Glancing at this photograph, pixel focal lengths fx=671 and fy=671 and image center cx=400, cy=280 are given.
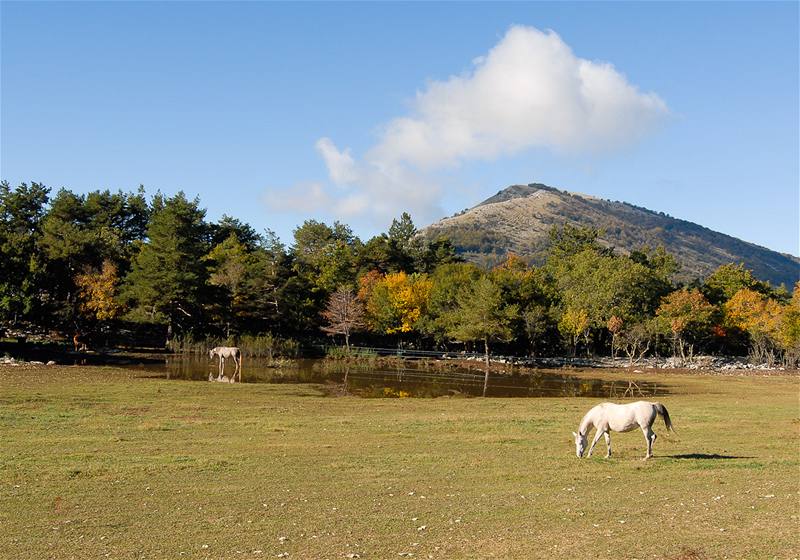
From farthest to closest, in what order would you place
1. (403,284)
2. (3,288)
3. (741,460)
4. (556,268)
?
(556,268) → (403,284) → (3,288) → (741,460)

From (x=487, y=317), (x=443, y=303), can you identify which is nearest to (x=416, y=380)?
(x=487, y=317)

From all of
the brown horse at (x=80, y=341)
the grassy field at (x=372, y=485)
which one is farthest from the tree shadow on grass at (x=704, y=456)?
the brown horse at (x=80, y=341)

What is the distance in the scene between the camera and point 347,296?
81.1m

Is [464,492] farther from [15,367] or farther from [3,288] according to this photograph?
[3,288]

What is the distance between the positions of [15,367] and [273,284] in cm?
3839

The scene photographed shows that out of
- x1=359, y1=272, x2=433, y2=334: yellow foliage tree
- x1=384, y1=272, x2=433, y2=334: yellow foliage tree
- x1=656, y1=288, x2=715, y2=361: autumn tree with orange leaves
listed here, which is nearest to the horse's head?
x1=656, y1=288, x2=715, y2=361: autumn tree with orange leaves

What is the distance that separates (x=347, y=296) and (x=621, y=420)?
2468 inches

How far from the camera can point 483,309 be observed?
71.2 metres

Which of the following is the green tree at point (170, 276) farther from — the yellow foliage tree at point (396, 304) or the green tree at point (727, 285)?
the green tree at point (727, 285)

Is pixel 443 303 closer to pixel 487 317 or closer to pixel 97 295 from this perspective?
pixel 487 317

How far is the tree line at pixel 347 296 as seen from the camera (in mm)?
66188

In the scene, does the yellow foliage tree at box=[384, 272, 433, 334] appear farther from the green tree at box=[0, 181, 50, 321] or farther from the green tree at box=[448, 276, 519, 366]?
the green tree at box=[0, 181, 50, 321]

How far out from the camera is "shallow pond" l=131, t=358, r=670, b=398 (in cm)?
4400

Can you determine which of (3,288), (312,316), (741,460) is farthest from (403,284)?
(741,460)
